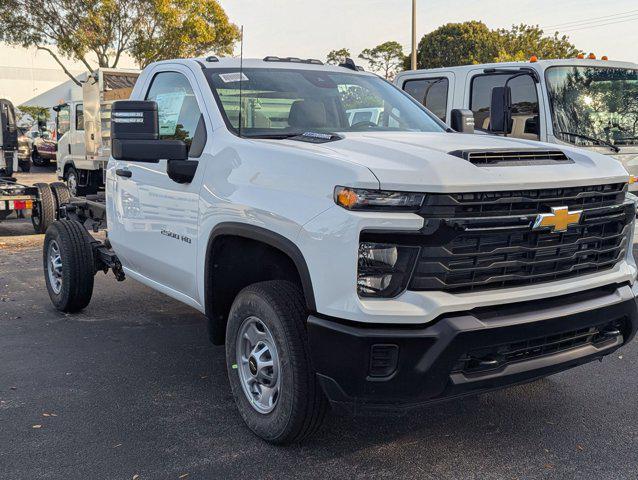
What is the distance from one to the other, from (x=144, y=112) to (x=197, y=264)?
2.98 ft

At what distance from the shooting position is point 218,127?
390 cm

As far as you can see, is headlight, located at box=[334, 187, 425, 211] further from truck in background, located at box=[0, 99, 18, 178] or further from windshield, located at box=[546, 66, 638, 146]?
truck in background, located at box=[0, 99, 18, 178]

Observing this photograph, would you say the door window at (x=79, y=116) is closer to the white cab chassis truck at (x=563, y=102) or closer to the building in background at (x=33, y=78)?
the white cab chassis truck at (x=563, y=102)

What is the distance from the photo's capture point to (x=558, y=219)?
3078 millimetres

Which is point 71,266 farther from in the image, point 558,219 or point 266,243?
point 558,219

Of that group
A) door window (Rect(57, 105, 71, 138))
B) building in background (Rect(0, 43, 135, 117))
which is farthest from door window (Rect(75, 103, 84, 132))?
building in background (Rect(0, 43, 135, 117))

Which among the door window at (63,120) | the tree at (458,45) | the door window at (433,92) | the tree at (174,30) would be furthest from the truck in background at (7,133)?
the tree at (458,45)

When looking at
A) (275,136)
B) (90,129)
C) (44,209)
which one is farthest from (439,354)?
(90,129)

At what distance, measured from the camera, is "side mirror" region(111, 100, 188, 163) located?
378cm

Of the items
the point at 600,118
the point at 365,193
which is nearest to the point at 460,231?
the point at 365,193

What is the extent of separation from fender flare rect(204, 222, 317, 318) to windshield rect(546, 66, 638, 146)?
5.07m

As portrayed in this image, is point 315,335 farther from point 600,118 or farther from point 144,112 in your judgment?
point 600,118

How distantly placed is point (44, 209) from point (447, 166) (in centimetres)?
904

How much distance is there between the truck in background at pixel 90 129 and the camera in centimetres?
1427
